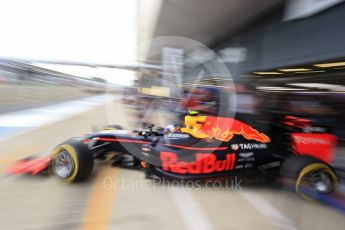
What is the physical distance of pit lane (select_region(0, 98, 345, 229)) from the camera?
8.51ft

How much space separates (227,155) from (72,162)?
5.71 feet

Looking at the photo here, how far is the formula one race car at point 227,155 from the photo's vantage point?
3209 millimetres

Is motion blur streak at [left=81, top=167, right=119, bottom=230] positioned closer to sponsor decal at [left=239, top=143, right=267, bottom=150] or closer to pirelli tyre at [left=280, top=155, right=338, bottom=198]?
sponsor decal at [left=239, top=143, right=267, bottom=150]

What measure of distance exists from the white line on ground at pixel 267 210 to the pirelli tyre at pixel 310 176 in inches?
15.1

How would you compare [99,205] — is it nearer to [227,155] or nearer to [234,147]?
[227,155]

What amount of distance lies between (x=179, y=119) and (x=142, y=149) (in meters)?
2.17

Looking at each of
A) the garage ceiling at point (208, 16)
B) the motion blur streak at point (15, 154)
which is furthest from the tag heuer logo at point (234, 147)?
the motion blur streak at point (15, 154)

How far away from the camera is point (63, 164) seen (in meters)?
3.63

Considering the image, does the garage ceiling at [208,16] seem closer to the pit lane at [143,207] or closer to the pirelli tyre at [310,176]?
the pirelli tyre at [310,176]

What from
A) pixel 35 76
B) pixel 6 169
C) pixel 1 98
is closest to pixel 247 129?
pixel 6 169

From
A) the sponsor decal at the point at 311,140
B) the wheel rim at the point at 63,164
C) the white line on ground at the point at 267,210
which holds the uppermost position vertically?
the sponsor decal at the point at 311,140

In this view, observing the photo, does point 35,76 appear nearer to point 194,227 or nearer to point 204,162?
point 204,162

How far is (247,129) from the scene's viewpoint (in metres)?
3.58

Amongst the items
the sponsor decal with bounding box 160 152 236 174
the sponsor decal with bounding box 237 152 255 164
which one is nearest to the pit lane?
the sponsor decal with bounding box 160 152 236 174
